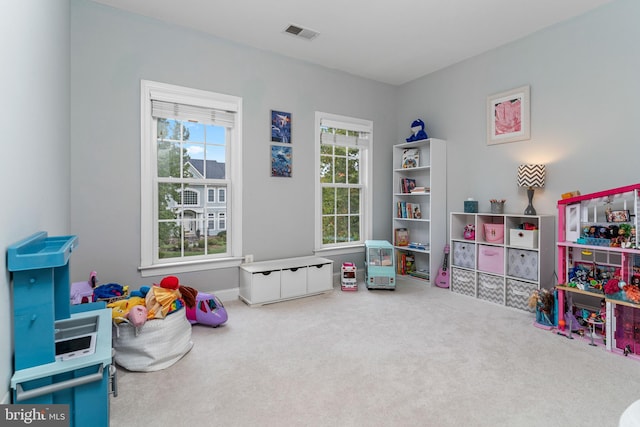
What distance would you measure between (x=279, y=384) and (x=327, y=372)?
12.7 inches

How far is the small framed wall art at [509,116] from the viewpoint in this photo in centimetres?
354

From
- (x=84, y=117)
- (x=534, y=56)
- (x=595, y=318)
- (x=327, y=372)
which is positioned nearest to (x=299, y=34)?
(x=84, y=117)

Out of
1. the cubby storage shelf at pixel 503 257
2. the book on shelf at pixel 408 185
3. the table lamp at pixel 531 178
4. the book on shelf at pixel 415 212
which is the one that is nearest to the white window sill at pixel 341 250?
the book on shelf at pixel 415 212

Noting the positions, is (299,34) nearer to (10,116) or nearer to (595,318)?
(10,116)

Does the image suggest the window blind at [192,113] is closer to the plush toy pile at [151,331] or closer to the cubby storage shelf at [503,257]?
the plush toy pile at [151,331]

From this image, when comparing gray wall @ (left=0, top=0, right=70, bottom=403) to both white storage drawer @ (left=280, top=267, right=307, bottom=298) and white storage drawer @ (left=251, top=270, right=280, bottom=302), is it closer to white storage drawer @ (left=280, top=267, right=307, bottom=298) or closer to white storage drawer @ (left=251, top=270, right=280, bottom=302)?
white storage drawer @ (left=251, top=270, right=280, bottom=302)

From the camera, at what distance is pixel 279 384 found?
1.98 metres

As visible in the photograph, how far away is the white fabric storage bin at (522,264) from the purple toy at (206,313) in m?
2.92

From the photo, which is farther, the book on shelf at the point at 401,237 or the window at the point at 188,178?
the book on shelf at the point at 401,237

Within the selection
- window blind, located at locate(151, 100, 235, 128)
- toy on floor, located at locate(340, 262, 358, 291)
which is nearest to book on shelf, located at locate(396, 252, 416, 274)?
toy on floor, located at locate(340, 262, 358, 291)

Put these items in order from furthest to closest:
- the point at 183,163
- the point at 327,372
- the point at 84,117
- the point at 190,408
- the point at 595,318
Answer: the point at 183,163
the point at 84,117
the point at 595,318
the point at 327,372
the point at 190,408

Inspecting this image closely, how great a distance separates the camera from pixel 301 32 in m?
3.43

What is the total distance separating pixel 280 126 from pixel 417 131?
189 cm

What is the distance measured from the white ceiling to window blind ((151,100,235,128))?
0.80 m
